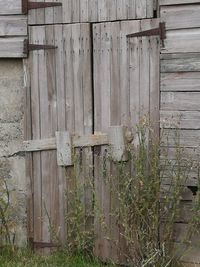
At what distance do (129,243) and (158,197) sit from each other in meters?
0.49

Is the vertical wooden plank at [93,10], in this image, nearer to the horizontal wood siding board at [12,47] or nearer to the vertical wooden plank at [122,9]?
the vertical wooden plank at [122,9]

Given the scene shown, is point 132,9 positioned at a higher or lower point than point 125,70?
higher

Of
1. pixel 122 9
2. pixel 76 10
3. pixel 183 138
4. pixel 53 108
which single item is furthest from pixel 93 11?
pixel 183 138

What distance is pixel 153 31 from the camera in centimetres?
469

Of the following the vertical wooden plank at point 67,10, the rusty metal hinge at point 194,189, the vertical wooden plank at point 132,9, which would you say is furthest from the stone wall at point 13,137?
the rusty metal hinge at point 194,189

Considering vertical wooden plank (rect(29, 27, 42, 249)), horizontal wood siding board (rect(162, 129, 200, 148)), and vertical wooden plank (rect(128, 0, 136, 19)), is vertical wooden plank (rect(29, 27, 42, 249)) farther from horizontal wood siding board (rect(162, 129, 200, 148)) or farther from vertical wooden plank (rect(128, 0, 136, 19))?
horizontal wood siding board (rect(162, 129, 200, 148))

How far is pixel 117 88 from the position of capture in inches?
193

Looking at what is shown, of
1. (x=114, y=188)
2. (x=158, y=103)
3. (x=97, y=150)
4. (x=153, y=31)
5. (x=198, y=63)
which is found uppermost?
(x=153, y=31)

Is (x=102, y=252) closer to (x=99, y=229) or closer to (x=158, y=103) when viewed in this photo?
(x=99, y=229)

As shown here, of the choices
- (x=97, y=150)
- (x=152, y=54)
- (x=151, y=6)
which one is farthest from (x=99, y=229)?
(x=151, y=6)

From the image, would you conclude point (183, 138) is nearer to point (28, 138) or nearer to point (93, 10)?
point (93, 10)

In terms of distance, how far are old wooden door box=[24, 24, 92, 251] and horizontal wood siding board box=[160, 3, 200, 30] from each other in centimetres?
73

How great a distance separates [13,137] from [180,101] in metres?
1.71

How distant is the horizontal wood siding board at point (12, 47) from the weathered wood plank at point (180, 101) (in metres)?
1.40
